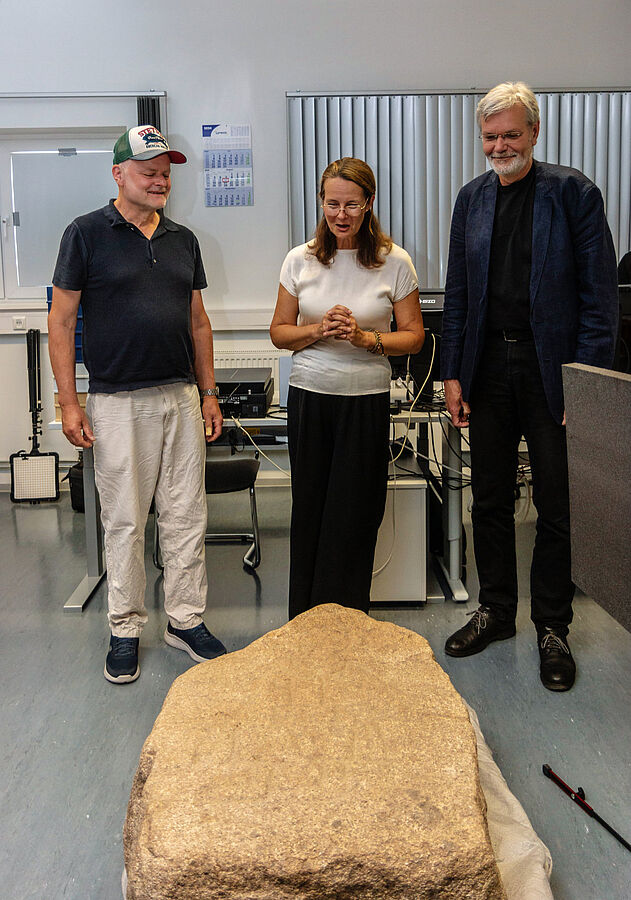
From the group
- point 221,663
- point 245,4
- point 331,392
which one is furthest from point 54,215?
point 221,663

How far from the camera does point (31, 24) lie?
14.8 feet

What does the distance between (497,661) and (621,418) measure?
1549 millimetres

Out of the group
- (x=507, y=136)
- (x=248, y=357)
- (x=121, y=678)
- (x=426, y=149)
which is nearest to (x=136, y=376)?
(x=121, y=678)

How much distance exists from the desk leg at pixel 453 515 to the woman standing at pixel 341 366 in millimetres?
676

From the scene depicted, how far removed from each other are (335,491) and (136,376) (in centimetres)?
70

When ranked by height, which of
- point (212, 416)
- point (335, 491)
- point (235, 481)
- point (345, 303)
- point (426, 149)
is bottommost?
point (235, 481)

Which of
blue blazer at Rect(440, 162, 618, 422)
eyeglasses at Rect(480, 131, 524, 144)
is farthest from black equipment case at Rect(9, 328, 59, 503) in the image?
eyeglasses at Rect(480, 131, 524, 144)

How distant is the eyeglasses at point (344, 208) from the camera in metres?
2.33

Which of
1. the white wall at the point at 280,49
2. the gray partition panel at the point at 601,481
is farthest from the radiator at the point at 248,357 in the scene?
the gray partition panel at the point at 601,481

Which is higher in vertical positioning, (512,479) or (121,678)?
(512,479)

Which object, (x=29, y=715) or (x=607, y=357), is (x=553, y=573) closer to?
(x=607, y=357)

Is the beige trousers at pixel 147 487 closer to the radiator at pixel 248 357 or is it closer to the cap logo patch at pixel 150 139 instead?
the cap logo patch at pixel 150 139

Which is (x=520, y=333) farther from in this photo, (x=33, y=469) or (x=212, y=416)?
(x=33, y=469)

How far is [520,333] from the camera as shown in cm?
242
